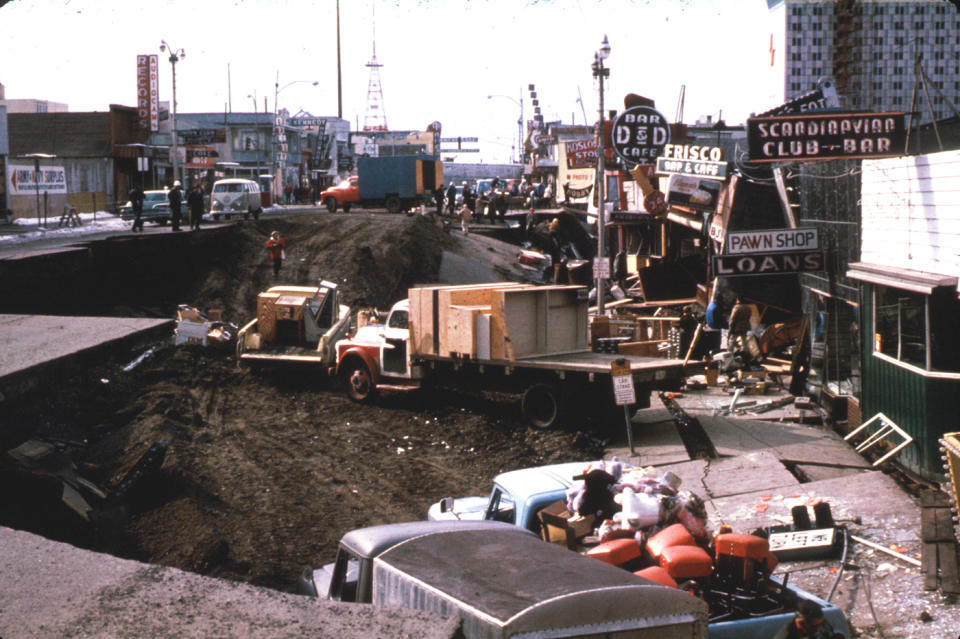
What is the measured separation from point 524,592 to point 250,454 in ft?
44.9

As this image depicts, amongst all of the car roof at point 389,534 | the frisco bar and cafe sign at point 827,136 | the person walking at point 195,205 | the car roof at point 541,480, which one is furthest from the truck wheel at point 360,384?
the person walking at point 195,205

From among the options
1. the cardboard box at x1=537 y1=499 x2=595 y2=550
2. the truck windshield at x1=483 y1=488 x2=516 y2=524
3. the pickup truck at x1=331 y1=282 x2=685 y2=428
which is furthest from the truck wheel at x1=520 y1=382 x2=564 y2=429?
the cardboard box at x1=537 y1=499 x2=595 y2=550

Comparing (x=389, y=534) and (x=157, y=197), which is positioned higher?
(x=157, y=197)

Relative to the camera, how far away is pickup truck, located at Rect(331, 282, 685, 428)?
58.8 ft

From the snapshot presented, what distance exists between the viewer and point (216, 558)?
1111 cm

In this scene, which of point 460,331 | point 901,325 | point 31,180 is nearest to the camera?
point 901,325

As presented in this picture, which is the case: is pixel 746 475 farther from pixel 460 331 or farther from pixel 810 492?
pixel 460 331

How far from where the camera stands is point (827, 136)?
1463cm

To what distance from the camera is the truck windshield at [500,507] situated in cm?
960

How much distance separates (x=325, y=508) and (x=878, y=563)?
7756 millimetres

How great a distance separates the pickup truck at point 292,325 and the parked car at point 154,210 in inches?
860

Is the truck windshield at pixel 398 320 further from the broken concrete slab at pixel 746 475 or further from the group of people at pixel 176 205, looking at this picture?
the group of people at pixel 176 205

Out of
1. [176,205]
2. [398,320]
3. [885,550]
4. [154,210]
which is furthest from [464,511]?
[154,210]

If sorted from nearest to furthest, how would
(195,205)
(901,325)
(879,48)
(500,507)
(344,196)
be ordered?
(500,507) → (901,325) → (195,205) → (344,196) → (879,48)
